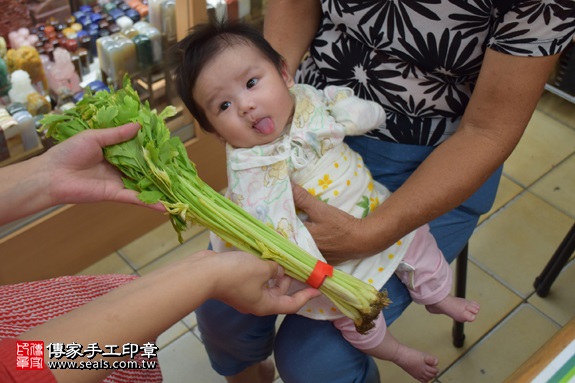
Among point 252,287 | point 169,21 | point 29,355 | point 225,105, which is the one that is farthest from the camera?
point 169,21

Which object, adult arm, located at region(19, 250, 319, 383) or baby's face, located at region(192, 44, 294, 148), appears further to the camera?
baby's face, located at region(192, 44, 294, 148)

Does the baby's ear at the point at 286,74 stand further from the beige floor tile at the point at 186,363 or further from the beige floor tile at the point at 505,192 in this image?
the beige floor tile at the point at 505,192

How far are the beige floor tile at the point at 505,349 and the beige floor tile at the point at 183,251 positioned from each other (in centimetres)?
107

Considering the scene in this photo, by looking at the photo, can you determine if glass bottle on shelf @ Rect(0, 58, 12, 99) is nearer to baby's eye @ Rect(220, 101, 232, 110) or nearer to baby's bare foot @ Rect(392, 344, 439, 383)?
baby's eye @ Rect(220, 101, 232, 110)

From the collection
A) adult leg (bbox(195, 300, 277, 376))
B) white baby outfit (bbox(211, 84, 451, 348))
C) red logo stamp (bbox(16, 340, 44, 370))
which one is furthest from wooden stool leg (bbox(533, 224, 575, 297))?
red logo stamp (bbox(16, 340, 44, 370))

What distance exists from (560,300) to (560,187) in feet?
2.04

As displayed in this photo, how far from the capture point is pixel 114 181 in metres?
1.40

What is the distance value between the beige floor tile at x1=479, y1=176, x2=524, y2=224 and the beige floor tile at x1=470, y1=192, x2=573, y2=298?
0.03 metres

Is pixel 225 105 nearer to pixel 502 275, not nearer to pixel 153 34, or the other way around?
pixel 153 34

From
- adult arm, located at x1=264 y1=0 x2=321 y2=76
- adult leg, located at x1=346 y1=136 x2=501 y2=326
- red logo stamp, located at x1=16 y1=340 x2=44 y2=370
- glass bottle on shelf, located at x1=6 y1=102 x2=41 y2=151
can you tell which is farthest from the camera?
glass bottle on shelf, located at x1=6 y1=102 x2=41 y2=151

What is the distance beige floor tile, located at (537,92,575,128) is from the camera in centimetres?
310

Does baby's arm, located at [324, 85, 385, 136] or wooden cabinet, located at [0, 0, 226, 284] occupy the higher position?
baby's arm, located at [324, 85, 385, 136]

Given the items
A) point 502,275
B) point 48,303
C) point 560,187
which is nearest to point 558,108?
point 560,187

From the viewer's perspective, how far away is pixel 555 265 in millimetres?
2254
